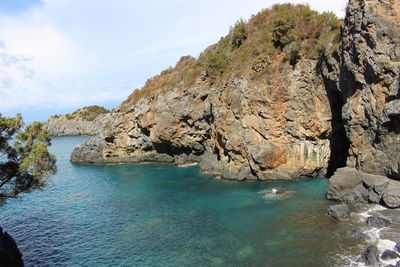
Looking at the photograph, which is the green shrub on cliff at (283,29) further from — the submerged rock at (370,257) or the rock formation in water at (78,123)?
the rock formation in water at (78,123)

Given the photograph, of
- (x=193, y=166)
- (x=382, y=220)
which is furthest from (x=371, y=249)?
(x=193, y=166)

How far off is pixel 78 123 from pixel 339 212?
5480 inches

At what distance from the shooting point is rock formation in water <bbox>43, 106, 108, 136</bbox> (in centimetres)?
A: 14488

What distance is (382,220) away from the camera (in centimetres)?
2594

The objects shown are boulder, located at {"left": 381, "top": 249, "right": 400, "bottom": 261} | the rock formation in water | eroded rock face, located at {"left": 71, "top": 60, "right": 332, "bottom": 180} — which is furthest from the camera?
the rock formation in water

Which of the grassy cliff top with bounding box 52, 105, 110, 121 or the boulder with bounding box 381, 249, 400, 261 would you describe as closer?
the boulder with bounding box 381, 249, 400, 261

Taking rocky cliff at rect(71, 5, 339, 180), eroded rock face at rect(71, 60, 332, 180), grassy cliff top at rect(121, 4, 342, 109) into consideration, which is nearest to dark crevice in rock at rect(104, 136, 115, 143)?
rocky cliff at rect(71, 5, 339, 180)

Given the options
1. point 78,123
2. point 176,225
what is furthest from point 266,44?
point 78,123

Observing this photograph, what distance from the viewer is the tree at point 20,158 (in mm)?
23578

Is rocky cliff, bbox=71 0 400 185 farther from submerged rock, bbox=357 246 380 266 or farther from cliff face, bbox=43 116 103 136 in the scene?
cliff face, bbox=43 116 103 136

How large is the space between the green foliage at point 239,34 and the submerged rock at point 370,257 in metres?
40.6

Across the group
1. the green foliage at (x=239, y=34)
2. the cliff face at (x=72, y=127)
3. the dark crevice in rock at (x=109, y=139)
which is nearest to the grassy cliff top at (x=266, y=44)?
the green foliage at (x=239, y=34)

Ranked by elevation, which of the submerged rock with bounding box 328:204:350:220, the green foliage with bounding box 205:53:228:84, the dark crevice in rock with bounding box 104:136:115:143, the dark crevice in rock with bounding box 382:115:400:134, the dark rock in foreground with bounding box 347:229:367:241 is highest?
the green foliage with bounding box 205:53:228:84

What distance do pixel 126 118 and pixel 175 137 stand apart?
14752mm
